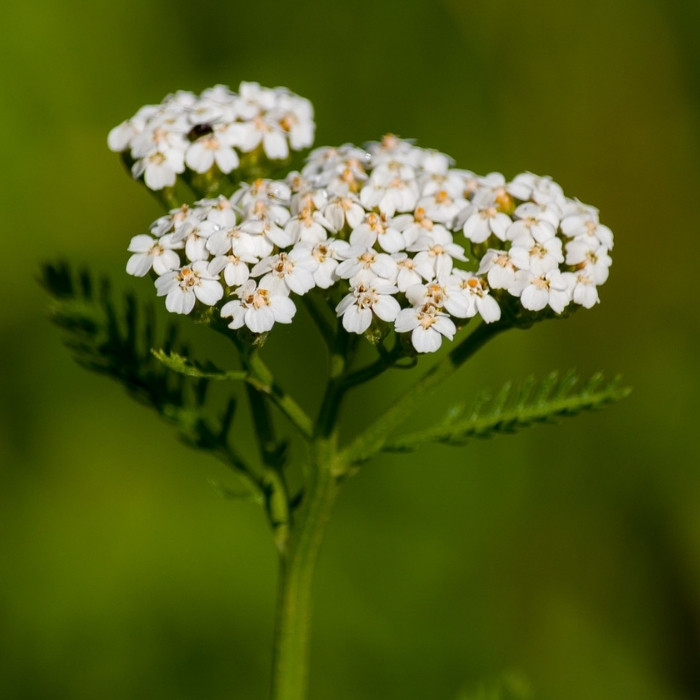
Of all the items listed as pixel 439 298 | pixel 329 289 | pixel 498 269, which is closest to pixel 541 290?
pixel 498 269

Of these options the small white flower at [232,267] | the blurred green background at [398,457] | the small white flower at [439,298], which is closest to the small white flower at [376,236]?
the small white flower at [439,298]

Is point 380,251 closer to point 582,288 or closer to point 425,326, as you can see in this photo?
point 425,326

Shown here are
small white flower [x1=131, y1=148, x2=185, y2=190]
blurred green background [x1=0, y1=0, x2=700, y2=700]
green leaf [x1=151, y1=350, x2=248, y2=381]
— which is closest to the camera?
green leaf [x1=151, y1=350, x2=248, y2=381]

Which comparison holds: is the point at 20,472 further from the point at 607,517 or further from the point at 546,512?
the point at 607,517

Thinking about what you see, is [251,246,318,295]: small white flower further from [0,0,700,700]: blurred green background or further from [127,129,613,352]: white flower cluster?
[0,0,700,700]: blurred green background

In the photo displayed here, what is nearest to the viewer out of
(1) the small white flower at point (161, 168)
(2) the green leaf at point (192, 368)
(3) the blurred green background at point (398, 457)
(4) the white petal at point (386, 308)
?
(2) the green leaf at point (192, 368)

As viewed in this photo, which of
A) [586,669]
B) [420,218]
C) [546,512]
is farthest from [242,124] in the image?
[586,669]

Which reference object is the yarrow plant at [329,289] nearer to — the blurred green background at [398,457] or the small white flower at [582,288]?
the small white flower at [582,288]

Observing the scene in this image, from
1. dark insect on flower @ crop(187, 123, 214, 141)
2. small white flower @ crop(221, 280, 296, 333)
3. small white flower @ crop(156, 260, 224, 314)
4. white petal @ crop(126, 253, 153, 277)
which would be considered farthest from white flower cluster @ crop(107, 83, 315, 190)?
small white flower @ crop(221, 280, 296, 333)

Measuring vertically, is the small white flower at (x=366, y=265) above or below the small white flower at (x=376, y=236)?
below
